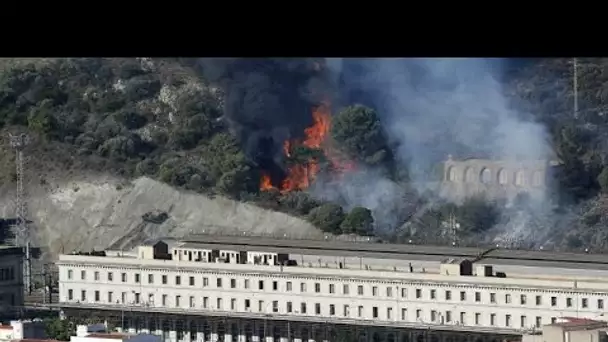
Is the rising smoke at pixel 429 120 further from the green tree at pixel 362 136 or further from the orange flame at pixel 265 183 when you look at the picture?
the orange flame at pixel 265 183

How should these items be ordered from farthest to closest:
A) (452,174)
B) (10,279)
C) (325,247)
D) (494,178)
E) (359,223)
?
(452,174) < (494,178) < (359,223) < (325,247) < (10,279)

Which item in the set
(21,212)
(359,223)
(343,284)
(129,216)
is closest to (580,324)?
(343,284)

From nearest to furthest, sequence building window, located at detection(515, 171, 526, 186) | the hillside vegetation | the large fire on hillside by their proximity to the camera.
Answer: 1. the hillside vegetation
2. building window, located at detection(515, 171, 526, 186)
3. the large fire on hillside

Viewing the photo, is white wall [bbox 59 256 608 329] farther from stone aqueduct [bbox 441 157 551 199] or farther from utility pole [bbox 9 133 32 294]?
stone aqueduct [bbox 441 157 551 199]

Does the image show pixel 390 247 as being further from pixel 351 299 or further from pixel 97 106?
pixel 97 106

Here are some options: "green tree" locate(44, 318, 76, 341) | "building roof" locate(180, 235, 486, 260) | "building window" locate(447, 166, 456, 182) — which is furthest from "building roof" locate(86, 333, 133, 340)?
"building window" locate(447, 166, 456, 182)

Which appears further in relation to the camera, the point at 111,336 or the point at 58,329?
the point at 58,329

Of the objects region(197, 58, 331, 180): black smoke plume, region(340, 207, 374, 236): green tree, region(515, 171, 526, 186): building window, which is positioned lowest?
region(340, 207, 374, 236): green tree

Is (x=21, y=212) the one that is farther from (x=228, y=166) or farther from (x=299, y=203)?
(x=299, y=203)
